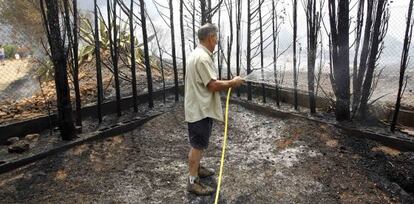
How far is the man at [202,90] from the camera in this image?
11.2 ft

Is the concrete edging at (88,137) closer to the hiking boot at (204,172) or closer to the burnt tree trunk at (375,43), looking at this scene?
the hiking boot at (204,172)

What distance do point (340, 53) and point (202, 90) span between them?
2.48 m

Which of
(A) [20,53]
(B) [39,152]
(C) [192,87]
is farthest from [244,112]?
(A) [20,53]

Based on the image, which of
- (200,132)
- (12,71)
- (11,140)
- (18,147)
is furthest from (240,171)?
(12,71)

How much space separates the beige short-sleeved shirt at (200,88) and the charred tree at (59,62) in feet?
6.66

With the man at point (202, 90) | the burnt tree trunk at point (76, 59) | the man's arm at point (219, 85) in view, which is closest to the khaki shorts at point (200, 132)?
the man at point (202, 90)

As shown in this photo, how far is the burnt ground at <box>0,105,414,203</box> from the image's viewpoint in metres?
3.66

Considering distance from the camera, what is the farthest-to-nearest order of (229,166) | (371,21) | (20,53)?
(20,53) < (371,21) < (229,166)

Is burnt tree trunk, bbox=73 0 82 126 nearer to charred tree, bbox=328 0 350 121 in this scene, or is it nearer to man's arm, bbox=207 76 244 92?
man's arm, bbox=207 76 244 92

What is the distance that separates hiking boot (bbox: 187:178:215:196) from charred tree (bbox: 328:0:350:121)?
96.6 inches

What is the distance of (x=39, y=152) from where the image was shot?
4.52m

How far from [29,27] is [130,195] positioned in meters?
9.63

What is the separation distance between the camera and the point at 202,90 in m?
3.51

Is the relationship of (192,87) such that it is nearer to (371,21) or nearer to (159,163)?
(159,163)
